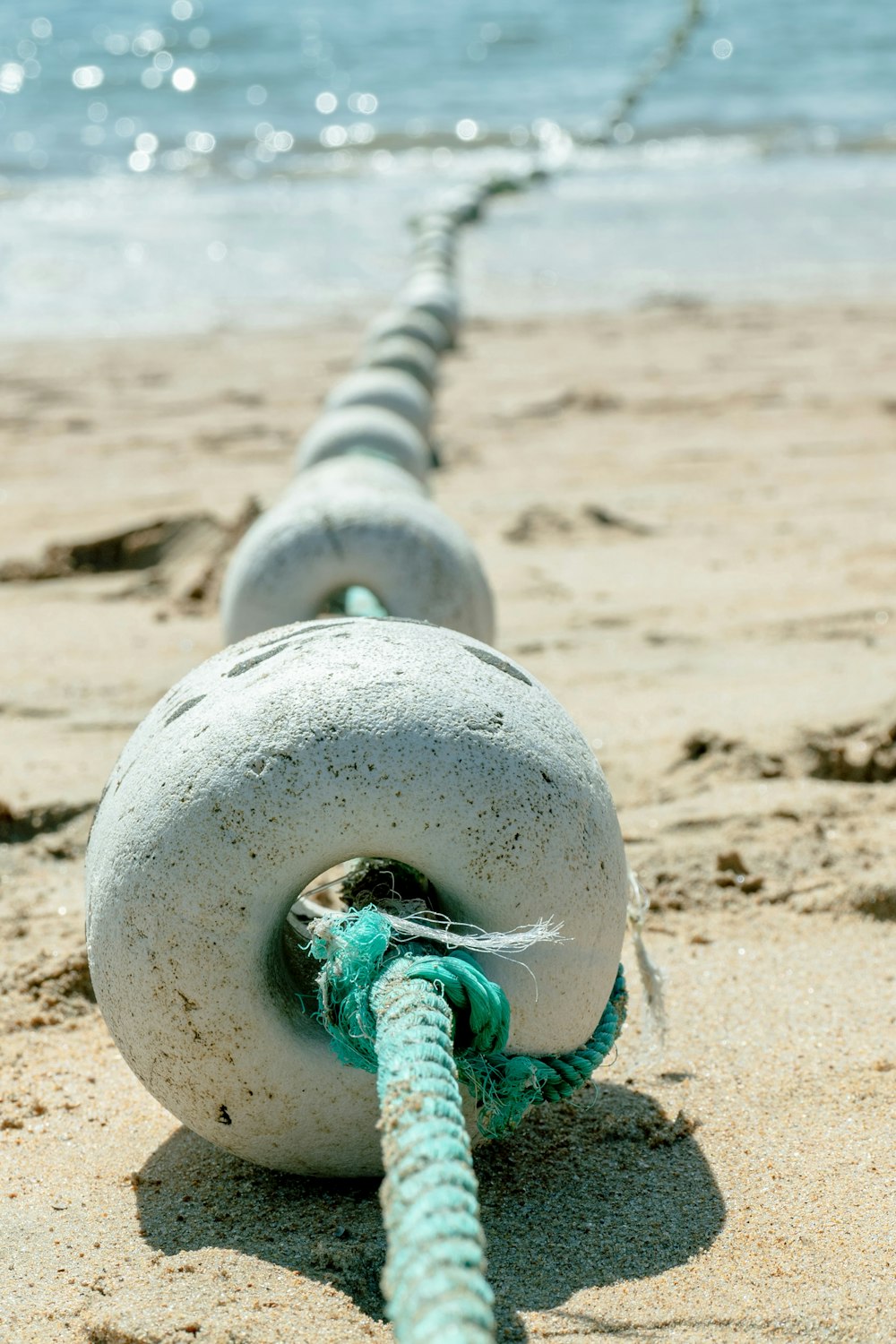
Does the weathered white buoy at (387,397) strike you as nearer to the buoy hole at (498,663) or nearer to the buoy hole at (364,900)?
the buoy hole at (498,663)

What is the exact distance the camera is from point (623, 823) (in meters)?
3.57

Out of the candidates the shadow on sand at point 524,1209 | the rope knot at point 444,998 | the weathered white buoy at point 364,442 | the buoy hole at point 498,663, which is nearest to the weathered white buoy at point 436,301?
the weathered white buoy at point 364,442

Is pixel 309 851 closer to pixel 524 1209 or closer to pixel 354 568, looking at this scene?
pixel 524 1209

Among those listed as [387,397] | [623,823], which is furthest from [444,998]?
[387,397]

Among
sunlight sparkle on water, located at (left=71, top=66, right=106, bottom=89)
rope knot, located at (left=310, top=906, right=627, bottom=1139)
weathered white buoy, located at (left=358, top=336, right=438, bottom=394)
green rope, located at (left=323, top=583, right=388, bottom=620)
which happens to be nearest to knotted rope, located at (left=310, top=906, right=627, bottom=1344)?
rope knot, located at (left=310, top=906, right=627, bottom=1139)

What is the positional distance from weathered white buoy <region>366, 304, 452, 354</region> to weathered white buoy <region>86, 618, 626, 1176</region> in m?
6.39

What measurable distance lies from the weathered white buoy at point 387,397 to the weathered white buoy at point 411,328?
1.55 meters

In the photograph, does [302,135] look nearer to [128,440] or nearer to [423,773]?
[128,440]

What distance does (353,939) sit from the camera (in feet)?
6.96

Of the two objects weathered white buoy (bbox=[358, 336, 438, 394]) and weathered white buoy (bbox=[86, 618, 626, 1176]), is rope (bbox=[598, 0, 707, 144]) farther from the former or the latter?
weathered white buoy (bbox=[86, 618, 626, 1176])

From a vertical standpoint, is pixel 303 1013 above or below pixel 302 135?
above

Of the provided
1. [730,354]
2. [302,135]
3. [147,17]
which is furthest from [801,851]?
[147,17]

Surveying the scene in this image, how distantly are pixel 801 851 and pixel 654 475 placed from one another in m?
3.31

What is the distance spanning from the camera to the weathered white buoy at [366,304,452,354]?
8.41m
